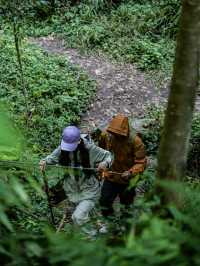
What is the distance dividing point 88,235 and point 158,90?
12.1 m

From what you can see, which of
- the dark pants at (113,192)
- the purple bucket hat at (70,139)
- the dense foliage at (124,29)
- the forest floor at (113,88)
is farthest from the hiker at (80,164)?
the dense foliage at (124,29)

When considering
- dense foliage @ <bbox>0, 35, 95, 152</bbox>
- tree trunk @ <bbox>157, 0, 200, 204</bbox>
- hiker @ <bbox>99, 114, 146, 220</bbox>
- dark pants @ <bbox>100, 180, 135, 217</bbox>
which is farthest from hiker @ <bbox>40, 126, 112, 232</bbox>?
dense foliage @ <bbox>0, 35, 95, 152</bbox>

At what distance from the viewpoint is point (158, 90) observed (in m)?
14.9

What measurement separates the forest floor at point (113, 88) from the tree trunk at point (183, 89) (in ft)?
32.5

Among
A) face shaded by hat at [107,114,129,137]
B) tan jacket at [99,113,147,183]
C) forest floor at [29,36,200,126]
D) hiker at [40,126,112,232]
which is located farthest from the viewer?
forest floor at [29,36,200,126]

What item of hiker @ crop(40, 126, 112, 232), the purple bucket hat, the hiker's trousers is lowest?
the hiker's trousers

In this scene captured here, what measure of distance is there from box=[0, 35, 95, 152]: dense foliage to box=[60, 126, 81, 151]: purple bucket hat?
423 centimetres

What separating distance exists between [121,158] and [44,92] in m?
6.86

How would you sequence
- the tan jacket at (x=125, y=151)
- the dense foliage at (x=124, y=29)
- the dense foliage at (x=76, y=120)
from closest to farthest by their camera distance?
the dense foliage at (x=76, y=120) → the tan jacket at (x=125, y=151) → the dense foliage at (x=124, y=29)

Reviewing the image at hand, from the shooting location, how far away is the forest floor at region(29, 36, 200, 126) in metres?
13.7

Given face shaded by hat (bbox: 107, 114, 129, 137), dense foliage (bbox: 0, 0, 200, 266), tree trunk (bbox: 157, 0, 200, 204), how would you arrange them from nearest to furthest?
dense foliage (bbox: 0, 0, 200, 266) → tree trunk (bbox: 157, 0, 200, 204) → face shaded by hat (bbox: 107, 114, 129, 137)

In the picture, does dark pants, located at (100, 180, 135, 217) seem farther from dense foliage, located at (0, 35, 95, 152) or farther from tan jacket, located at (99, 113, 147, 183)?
dense foliage, located at (0, 35, 95, 152)

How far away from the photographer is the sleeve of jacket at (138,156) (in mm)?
6848

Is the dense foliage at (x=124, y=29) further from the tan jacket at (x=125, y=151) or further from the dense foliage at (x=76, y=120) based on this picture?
the tan jacket at (x=125, y=151)
